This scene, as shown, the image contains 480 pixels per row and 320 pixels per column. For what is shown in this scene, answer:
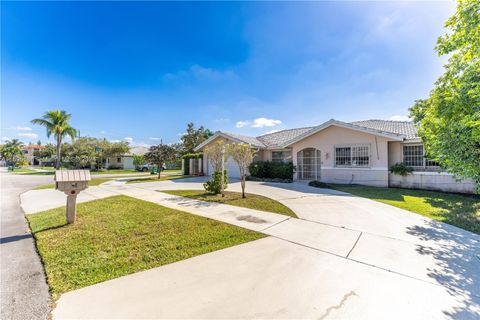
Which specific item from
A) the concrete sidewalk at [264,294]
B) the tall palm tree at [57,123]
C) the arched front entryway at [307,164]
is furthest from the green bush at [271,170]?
the tall palm tree at [57,123]

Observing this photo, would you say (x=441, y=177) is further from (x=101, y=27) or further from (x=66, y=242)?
(x=101, y=27)

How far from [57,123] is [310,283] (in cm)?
3891

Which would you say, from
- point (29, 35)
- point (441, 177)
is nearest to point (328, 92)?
point (441, 177)

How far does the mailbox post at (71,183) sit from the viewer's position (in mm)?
5657

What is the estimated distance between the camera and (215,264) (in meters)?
3.54

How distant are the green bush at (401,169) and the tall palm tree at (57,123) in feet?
128

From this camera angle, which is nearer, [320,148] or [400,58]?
[400,58]

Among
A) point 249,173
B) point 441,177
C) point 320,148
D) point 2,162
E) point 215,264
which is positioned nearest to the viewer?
point 215,264

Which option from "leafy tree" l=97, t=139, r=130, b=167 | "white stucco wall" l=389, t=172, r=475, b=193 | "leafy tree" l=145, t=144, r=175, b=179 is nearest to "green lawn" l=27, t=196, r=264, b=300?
"leafy tree" l=145, t=144, r=175, b=179

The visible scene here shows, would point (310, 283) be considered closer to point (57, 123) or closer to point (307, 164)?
point (307, 164)

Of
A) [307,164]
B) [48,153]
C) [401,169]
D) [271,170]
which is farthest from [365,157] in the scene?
[48,153]

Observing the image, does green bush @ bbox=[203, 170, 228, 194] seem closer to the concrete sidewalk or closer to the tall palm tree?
the concrete sidewalk

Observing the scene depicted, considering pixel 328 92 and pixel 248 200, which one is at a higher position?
pixel 328 92

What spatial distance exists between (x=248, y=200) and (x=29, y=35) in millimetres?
14138
